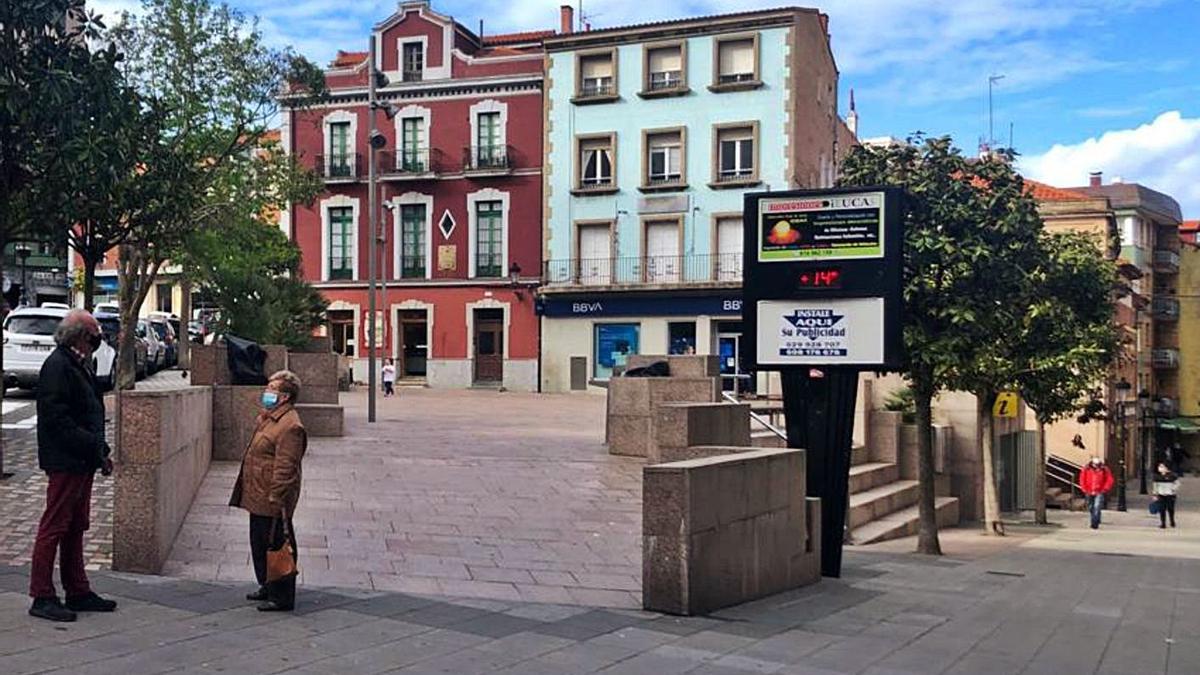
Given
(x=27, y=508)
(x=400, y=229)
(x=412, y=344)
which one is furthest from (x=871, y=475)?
(x=400, y=229)

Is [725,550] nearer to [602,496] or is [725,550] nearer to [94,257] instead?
[602,496]

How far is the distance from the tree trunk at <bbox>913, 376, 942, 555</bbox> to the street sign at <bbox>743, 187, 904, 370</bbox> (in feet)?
18.6

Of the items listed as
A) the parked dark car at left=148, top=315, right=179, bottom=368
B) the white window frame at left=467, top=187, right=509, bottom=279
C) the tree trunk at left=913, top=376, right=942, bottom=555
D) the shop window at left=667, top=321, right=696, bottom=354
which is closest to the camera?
the tree trunk at left=913, top=376, right=942, bottom=555

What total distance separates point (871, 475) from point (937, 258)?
606 cm

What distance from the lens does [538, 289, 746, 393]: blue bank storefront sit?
3891 cm

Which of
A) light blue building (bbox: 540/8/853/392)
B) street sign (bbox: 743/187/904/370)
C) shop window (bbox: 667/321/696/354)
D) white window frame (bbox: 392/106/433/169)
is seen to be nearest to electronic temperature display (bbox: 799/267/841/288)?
street sign (bbox: 743/187/904/370)

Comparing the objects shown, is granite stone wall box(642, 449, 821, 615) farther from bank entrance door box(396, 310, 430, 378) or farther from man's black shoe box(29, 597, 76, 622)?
bank entrance door box(396, 310, 430, 378)

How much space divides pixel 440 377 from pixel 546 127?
10.3 metres

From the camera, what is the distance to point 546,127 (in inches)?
1644

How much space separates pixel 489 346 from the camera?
42.7 m

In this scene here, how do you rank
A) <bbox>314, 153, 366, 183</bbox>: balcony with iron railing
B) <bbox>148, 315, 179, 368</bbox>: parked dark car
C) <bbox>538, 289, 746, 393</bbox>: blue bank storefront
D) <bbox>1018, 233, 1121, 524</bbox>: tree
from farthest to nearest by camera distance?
<bbox>314, 153, 366, 183</bbox>: balcony with iron railing, <bbox>538, 289, 746, 393</bbox>: blue bank storefront, <bbox>148, 315, 179, 368</bbox>: parked dark car, <bbox>1018, 233, 1121, 524</bbox>: tree

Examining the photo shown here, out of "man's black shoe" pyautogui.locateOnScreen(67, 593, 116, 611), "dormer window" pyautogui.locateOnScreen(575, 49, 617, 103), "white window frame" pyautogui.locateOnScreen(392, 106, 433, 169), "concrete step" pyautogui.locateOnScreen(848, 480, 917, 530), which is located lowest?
"concrete step" pyautogui.locateOnScreen(848, 480, 917, 530)

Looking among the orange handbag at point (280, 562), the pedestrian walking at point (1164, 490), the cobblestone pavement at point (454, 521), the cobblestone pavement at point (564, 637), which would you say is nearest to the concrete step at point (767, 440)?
the cobblestone pavement at point (454, 521)

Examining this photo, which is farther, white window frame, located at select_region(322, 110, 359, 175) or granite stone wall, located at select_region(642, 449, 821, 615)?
white window frame, located at select_region(322, 110, 359, 175)
